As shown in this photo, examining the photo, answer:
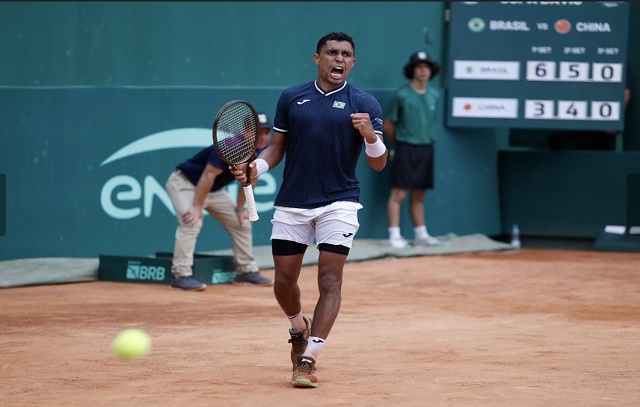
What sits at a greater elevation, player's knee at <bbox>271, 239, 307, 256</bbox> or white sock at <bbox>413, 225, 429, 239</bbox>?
player's knee at <bbox>271, 239, 307, 256</bbox>

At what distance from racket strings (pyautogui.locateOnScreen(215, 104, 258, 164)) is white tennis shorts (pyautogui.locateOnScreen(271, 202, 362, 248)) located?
385mm

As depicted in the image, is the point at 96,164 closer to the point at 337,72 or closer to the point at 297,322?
the point at 297,322

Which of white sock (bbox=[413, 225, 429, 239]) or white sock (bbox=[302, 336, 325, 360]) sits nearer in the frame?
white sock (bbox=[302, 336, 325, 360])

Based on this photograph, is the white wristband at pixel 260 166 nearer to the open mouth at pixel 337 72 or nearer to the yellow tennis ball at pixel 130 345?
the open mouth at pixel 337 72

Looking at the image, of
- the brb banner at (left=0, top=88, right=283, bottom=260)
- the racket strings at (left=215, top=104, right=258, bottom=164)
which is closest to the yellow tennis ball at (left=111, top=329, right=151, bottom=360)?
the racket strings at (left=215, top=104, right=258, bottom=164)

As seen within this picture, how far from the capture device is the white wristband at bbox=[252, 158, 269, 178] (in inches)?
256

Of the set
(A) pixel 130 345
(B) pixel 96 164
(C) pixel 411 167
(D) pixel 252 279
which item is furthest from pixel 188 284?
(C) pixel 411 167

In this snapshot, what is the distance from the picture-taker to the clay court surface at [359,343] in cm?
609

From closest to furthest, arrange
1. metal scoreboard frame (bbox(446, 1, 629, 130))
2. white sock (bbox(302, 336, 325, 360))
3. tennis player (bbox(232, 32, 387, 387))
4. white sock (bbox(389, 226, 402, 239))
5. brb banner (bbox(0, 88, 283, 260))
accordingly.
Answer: white sock (bbox(302, 336, 325, 360)), tennis player (bbox(232, 32, 387, 387)), brb banner (bbox(0, 88, 283, 260)), white sock (bbox(389, 226, 402, 239)), metal scoreboard frame (bbox(446, 1, 629, 130))

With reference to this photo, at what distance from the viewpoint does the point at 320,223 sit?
654cm

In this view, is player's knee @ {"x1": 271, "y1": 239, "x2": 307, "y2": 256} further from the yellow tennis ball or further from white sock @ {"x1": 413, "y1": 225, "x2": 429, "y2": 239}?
white sock @ {"x1": 413, "y1": 225, "x2": 429, "y2": 239}

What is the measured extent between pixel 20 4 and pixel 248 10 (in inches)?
113

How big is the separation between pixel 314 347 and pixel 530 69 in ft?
29.7

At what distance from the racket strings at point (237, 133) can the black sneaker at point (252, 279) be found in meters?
4.12
